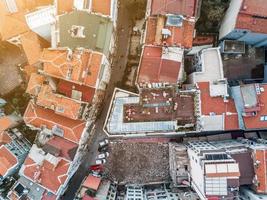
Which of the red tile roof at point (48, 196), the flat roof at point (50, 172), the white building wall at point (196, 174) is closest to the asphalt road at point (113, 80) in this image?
the red tile roof at point (48, 196)

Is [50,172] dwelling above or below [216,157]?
below

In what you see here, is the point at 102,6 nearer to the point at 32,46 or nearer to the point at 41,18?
the point at 41,18

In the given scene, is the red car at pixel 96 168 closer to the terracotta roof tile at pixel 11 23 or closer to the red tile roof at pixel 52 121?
the red tile roof at pixel 52 121

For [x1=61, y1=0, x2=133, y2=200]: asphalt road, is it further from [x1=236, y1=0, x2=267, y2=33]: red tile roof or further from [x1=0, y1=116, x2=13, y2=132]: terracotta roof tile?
[x1=236, y1=0, x2=267, y2=33]: red tile roof

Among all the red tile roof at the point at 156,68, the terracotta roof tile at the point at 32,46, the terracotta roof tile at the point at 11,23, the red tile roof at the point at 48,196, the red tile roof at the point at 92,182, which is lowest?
the red tile roof at the point at 48,196

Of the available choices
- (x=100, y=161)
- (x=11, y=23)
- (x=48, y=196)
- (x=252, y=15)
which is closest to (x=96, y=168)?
(x=100, y=161)

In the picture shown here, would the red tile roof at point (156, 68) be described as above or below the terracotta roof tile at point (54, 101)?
above
